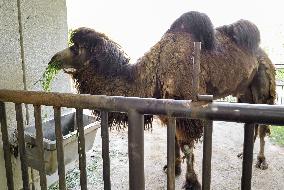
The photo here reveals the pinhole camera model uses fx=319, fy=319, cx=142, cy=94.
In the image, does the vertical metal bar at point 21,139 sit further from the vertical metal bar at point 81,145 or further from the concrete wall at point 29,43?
the concrete wall at point 29,43

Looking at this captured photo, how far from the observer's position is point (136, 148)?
1.54m

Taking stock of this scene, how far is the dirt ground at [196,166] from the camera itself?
4.10 metres

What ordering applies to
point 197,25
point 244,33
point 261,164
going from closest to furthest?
point 197,25 → point 244,33 → point 261,164

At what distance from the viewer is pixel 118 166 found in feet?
15.1

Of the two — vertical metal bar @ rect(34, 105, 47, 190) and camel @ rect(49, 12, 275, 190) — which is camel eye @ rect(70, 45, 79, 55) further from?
vertical metal bar @ rect(34, 105, 47, 190)

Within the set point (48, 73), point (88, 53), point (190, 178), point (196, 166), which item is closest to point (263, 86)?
point (196, 166)

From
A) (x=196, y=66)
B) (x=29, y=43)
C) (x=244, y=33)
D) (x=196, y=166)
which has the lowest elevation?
(x=196, y=166)

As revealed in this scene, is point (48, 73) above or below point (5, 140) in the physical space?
above

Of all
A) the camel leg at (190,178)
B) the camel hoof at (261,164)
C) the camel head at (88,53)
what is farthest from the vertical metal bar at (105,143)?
the camel hoof at (261,164)

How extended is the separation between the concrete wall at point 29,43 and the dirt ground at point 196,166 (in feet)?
3.78

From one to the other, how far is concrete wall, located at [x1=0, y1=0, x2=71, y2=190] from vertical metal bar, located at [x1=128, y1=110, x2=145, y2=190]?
6.09 ft

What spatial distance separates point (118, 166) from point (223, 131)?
2546 millimetres

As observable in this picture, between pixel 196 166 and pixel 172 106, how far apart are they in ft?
11.2

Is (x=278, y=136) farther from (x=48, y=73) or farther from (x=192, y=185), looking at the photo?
(x=48, y=73)
